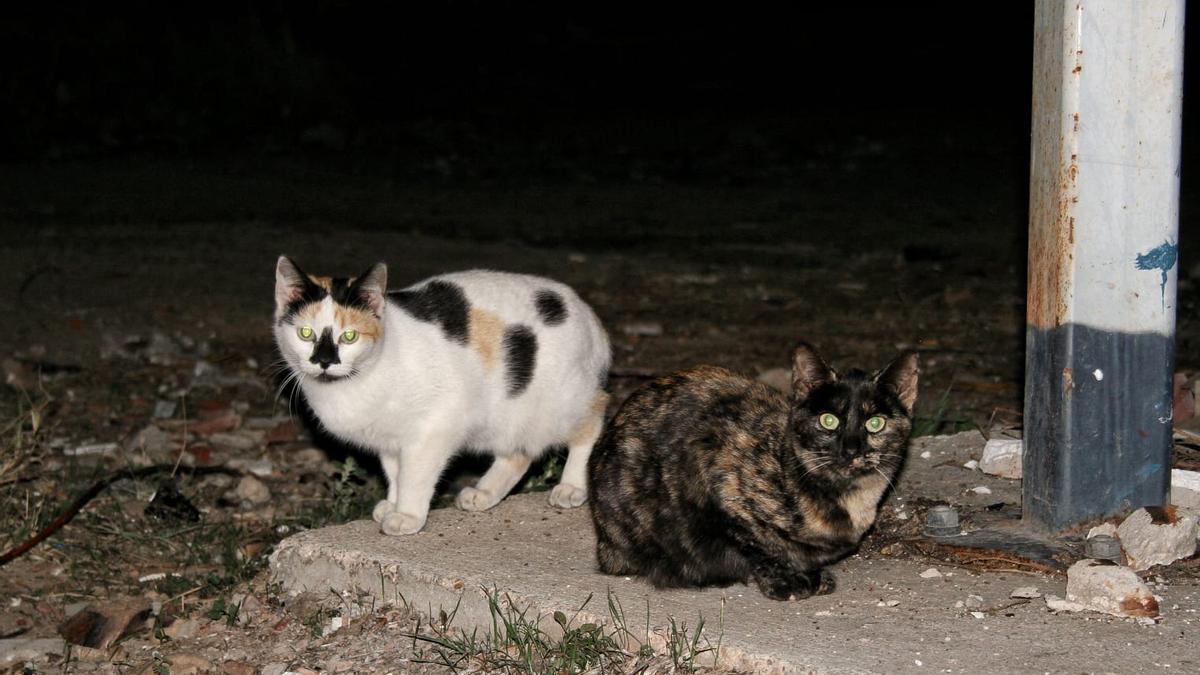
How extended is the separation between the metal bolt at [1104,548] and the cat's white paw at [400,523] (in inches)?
83.3

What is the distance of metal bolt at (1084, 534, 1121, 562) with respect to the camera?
3916 millimetres

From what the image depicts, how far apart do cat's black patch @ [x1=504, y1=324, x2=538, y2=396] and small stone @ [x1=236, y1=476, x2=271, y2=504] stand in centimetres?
154

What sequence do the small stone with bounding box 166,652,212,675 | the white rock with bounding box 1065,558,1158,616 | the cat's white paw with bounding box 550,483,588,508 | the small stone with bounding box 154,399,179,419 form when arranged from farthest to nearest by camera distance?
the small stone with bounding box 154,399,179,419 < the cat's white paw with bounding box 550,483,588,508 < the small stone with bounding box 166,652,212,675 < the white rock with bounding box 1065,558,1158,616

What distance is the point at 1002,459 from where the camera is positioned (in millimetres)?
4789

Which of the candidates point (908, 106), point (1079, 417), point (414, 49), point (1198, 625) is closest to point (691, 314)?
point (1079, 417)

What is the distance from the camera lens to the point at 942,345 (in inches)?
291

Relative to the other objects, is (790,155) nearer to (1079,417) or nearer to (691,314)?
(691,314)

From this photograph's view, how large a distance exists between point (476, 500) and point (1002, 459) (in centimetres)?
184

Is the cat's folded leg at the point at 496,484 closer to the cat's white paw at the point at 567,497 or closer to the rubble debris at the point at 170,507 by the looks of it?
the cat's white paw at the point at 567,497

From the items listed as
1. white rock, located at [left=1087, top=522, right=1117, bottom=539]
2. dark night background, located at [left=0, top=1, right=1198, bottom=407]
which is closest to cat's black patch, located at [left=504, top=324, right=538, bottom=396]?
white rock, located at [left=1087, top=522, right=1117, bottom=539]

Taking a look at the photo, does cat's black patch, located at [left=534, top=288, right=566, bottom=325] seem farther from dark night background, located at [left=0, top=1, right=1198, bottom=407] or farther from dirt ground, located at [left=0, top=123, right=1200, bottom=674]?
dark night background, located at [left=0, top=1, right=1198, bottom=407]

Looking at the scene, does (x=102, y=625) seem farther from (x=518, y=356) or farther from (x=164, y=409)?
(x=164, y=409)

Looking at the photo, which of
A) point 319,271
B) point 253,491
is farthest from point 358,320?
point 319,271

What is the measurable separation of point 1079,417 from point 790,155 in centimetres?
962
